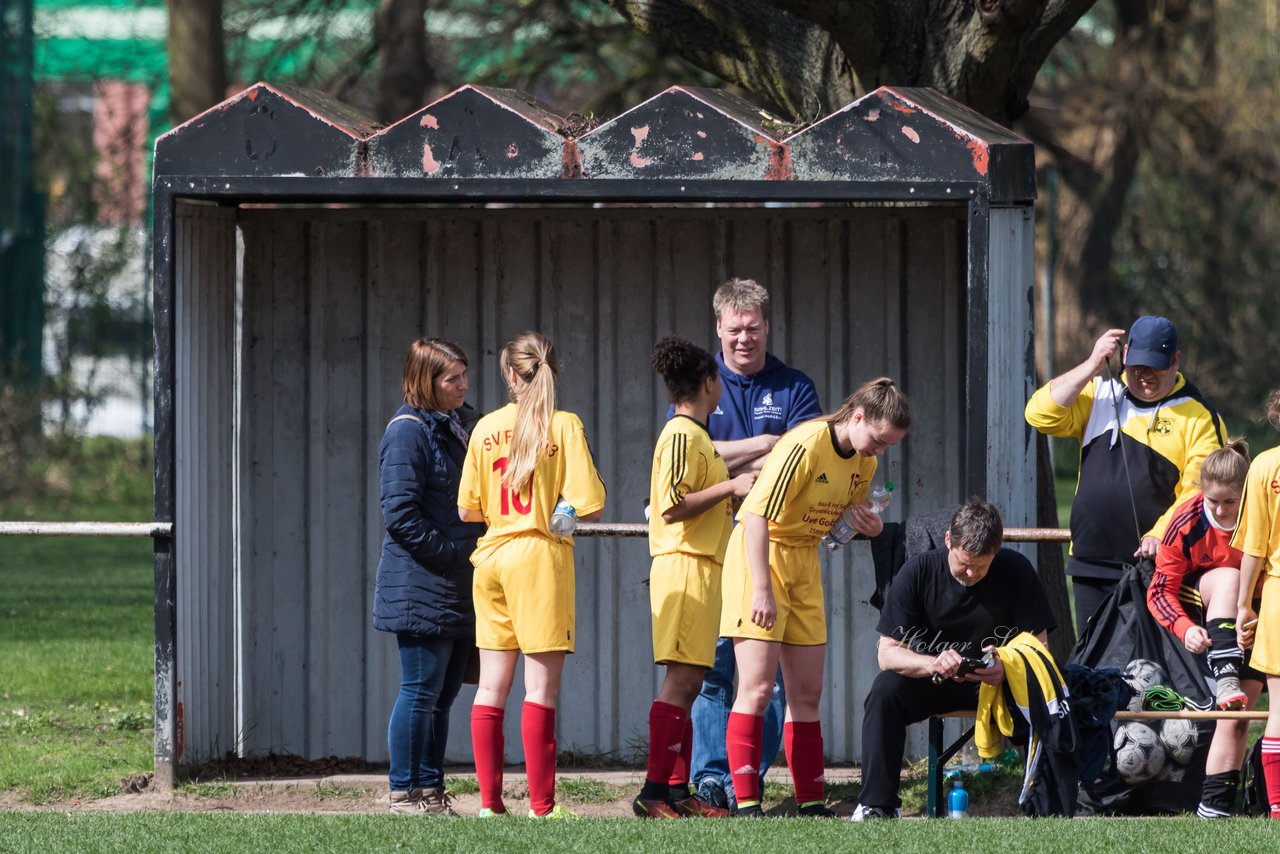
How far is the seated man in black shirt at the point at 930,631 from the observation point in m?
5.88

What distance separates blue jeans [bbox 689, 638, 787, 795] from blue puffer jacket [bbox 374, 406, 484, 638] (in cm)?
91

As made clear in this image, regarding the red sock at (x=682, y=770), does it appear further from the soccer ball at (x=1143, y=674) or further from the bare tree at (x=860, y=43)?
the bare tree at (x=860, y=43)

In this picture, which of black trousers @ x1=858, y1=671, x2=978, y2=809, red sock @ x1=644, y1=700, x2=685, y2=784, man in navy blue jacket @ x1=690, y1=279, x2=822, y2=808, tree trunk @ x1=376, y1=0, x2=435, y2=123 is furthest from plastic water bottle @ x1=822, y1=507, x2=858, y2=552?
tree trunk @ x1=376, y1=0, x2=435, y2=123

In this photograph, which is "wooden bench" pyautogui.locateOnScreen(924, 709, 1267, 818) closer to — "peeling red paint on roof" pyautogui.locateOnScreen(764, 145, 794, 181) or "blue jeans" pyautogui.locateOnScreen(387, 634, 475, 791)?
"blue jeans" pyautogui.locateOnScreen(387, 634, 475, 791)

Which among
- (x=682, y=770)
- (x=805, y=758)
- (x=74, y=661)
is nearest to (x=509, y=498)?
Result: (x=682, y=770)

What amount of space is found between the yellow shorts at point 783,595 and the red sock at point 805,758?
1.00 ft

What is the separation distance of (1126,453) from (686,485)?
1744 mm

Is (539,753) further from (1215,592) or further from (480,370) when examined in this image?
(1215,592)

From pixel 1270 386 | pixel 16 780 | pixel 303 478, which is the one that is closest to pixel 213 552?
pixel 303 478

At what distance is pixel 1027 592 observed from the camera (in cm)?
593

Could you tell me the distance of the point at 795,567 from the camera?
595 centimetres

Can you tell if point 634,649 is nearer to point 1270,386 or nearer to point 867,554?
point 867,554

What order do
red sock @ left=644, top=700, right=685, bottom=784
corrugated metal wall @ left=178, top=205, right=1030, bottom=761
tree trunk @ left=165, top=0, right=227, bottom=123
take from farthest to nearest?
tree trunk @ left=165, top=0, right=227, bottom=123
corrugated metal wall @ left=178, top=205, right=1030, bottom=761
red sock @ left=644, top=700, right=685, bottom=784

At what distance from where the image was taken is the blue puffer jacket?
19.7 ft
